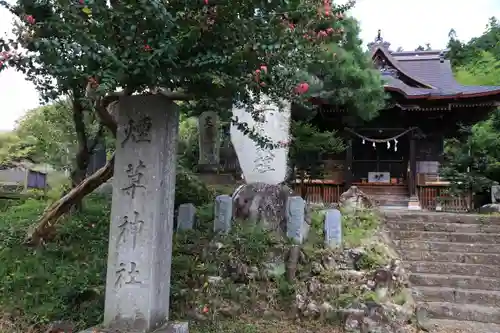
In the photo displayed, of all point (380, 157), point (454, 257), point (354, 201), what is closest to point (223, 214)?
point (354, 201)

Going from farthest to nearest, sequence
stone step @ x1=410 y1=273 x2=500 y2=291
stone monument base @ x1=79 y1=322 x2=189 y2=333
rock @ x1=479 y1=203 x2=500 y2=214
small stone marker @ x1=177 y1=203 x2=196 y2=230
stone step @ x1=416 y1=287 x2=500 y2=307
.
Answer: rock @ x1=479 y1=203 x2=500 y2=214 → stone step @ x1=410 y1=273 x2=500 y2=291 → small stone marker @ x1=177 y1=203 x2=196 y2=230 → stone step @ x1=416 y1=287 x2=500 y2=307 → stone monument base @ x1=79 y1=322 x2=189 y2=333

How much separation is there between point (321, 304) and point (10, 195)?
846 cm

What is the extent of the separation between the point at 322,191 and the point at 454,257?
22.6 feet

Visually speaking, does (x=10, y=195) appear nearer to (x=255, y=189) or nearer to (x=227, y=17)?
(x=255, y=189)

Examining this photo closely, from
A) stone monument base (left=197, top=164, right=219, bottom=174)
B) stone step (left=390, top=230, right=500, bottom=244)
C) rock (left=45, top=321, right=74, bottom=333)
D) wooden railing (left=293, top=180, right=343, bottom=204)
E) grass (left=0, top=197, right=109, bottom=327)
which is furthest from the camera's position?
wooden railing (left=293, top=180, right=343, bottom=204)

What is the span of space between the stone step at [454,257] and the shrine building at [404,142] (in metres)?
5.65

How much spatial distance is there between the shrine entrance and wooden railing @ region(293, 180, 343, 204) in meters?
0.91

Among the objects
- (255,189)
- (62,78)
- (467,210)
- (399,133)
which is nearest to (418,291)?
(255,189)

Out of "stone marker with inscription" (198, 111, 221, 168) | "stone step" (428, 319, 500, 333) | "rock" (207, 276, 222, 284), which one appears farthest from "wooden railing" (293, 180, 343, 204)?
"rock" (207, 276, 222, 284)

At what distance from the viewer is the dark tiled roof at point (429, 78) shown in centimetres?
1298

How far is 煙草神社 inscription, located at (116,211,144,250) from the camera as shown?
425cm

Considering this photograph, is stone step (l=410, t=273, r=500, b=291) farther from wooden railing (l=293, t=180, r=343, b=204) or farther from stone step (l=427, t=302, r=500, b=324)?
wooden railing (l=293, t=180, r=343, b=204)

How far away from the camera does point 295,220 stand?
6.61 metres

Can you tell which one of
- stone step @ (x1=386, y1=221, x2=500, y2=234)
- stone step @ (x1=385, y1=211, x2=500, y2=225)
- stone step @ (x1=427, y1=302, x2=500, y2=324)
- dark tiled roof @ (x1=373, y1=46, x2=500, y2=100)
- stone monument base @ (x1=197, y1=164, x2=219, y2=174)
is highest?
dark tiled roof @ (x1=373, y1=46, x2=500, y2=100)
